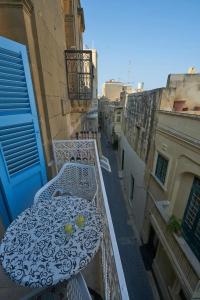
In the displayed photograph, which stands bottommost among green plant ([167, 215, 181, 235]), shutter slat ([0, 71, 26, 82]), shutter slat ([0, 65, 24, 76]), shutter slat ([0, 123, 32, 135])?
green plant ([167, 215, 181, 235])

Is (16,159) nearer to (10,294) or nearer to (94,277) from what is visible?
(10,294)

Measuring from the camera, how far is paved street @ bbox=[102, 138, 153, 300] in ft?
19.7

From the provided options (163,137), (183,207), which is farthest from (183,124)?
(183,207)

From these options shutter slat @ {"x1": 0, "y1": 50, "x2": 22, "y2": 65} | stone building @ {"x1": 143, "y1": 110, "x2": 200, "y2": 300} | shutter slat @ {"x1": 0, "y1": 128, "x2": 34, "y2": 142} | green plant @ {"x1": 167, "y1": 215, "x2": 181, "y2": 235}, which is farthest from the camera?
green plant @ {"x1": 167, "y1": 215, "x2": 181, "y2": 235}

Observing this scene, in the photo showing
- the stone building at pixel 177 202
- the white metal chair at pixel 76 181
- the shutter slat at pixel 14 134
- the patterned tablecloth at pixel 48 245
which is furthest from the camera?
the stone building at pixel 177 202

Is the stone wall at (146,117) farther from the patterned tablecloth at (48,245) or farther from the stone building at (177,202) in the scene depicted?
the patterned tablecloth at (48,245)

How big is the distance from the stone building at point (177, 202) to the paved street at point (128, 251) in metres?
0.65

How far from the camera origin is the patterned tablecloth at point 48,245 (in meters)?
1.28

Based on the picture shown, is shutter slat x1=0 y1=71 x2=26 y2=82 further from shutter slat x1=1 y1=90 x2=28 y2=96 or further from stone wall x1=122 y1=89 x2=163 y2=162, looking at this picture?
stone wall x1=122 y1=89 x2=163 y2=162

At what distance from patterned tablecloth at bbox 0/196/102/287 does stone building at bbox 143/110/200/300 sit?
11.5 ft

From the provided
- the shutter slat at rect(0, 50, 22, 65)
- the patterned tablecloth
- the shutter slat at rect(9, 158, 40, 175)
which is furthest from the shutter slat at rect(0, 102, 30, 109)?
the patterned tablecloth

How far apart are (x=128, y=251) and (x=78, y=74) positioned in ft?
27.3

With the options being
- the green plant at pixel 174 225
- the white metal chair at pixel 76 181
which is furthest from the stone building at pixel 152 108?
the white metal chair at pixel 76 181

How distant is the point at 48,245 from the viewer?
1.49 m
